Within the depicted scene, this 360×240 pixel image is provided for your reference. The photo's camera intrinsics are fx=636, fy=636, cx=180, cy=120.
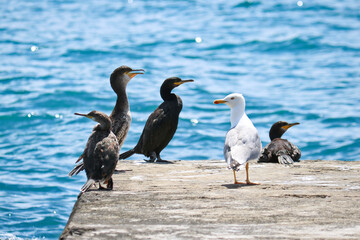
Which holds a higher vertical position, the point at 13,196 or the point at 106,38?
the point at 106,38

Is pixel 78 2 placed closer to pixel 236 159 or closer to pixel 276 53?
pixel 276 53

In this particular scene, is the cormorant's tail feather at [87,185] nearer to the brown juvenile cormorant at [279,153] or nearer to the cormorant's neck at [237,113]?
the cormorant's neck at [237,113]

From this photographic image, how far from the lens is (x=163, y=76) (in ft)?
54.2

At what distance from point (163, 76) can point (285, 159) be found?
961 centimetres

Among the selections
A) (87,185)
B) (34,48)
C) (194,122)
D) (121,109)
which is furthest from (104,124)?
(34,48)

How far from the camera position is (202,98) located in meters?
15.3

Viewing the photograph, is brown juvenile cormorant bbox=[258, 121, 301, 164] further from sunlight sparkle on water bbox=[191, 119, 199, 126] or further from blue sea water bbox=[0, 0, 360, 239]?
sunlight sparkle on water bbox=[191, 119, 199, 126]

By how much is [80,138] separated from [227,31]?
9.08 m

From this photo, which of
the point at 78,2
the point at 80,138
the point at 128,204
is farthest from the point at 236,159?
the point at 78,2

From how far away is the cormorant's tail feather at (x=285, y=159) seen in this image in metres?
7.15

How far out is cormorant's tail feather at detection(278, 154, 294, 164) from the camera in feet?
23.5

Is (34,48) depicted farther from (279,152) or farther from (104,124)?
(104,124)

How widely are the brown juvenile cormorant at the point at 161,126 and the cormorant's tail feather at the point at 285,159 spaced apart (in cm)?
135

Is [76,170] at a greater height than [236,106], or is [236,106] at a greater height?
[236,106]
